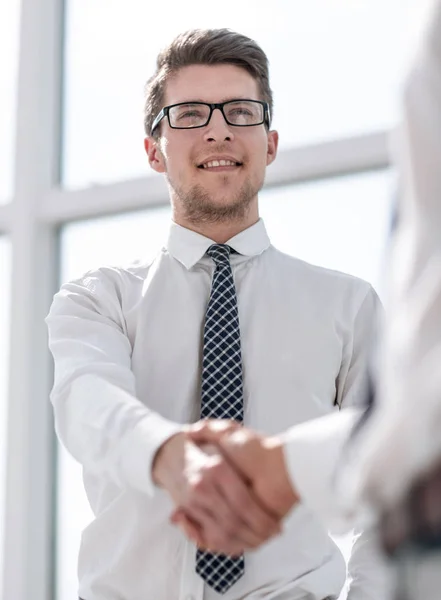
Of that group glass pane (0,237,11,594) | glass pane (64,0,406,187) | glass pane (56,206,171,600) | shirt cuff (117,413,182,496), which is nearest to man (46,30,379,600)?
shirt cuff (117,413,182,496)

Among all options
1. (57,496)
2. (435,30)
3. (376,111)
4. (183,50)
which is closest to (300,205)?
(376,111)

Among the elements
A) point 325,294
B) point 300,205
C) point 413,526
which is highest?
point 300,205

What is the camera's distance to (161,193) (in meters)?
3.03

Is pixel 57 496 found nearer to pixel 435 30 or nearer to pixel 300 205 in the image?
pixel 300 205

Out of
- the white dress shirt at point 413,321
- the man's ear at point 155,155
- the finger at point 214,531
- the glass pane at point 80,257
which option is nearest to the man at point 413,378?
the white dress shirt at point 413,321

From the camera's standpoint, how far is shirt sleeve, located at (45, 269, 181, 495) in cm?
159

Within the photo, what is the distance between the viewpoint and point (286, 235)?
115 inches

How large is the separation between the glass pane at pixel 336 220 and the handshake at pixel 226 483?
131 cm

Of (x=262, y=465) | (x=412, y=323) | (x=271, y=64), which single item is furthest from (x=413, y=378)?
(x=271, y=64)

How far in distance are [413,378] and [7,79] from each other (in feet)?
9.63

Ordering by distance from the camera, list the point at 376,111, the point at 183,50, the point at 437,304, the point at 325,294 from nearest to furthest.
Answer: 1. the point at 437,304
2. the point at 325,294
3. the point at 183,50
4. the point at 376,111

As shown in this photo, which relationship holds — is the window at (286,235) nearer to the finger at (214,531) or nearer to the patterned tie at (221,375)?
the patterned tie at (221,375)

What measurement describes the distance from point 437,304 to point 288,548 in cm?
108

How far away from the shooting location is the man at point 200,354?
67.4 inches
